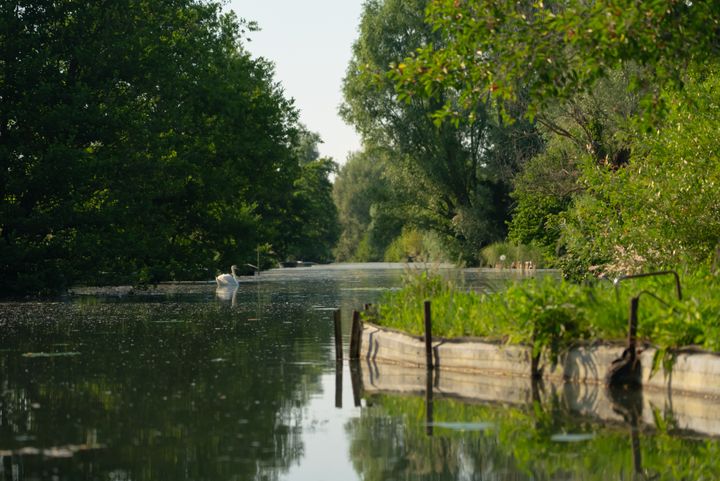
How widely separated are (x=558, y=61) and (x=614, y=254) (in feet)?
46.5

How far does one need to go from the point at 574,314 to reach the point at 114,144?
36.6 m

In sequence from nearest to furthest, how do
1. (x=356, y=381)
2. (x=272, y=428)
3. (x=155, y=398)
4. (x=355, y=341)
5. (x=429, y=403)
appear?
1. (x=272, y=428)
2. (x=429, y=403)
3. (x=155, y=398)
4. (x=356, y=381)
5. (x=355, y=341)

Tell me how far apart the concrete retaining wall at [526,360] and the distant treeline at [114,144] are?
89.6ft

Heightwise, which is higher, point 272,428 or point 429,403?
point 429,403

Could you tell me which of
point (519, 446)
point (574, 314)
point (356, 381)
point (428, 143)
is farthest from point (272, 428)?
point (428, 143)

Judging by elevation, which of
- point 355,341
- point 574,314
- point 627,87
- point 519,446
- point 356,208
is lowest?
point 519,446

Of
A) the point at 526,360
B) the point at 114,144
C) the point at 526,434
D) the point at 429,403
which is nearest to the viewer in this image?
the point at 526,434

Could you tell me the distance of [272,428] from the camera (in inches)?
650

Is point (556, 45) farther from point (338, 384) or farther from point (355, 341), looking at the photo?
point (355, 341)

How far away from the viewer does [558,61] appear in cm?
2297

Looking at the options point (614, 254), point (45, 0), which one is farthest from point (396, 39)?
point (614, 254)

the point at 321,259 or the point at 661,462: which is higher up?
the point at 321,259

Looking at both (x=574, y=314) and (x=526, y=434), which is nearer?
(x=526, y=434)

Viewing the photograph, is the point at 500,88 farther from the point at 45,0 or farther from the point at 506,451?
the point at 45,0
